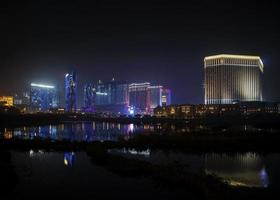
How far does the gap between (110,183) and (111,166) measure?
4.34 metres

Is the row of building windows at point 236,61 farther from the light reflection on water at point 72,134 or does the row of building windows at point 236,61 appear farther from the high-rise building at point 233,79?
the light reflection on water at point 72,134

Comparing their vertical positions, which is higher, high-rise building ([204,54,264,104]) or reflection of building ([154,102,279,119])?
high-rise building ([204,54,264,104])

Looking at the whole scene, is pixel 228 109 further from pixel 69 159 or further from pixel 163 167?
pixel 163 167

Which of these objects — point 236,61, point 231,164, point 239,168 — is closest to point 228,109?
point 236,61

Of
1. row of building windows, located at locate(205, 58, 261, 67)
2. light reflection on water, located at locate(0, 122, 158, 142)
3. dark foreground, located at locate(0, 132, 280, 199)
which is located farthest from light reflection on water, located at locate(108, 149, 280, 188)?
row of building windows, located at locate(205, 58, 261, 67)

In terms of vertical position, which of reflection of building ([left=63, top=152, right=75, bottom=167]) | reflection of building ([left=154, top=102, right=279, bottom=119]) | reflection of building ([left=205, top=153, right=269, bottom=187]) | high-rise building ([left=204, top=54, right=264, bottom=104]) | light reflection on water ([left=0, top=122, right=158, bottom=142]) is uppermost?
high-rise building ([left=204, top=54, right=264, bottom=104])

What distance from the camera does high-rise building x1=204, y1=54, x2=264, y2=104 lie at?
6934 inches

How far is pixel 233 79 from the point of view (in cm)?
17888

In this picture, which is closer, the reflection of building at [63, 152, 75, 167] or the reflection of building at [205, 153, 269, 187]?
the reflection of building at [205, 153, 269, 187]

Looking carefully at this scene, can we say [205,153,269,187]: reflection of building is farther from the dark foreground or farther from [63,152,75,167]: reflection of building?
[63,152,75,167]: reflection of building

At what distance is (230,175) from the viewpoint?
24391 millimetres

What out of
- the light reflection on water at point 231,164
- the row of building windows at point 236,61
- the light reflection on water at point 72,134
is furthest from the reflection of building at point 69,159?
the row of building windows at point 236,61

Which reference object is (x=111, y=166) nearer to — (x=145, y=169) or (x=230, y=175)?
(x=145, y=169)

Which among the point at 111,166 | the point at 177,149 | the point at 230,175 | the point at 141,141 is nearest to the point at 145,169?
the point at 111,166
